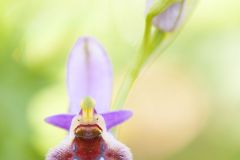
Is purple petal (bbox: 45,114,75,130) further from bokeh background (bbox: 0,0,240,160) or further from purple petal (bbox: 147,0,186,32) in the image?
bokeh background (bbox: 0,0,240,160)

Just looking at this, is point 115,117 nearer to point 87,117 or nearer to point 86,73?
point 87,117

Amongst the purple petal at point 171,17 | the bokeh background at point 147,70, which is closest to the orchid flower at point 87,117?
the purple petal at point 171,17

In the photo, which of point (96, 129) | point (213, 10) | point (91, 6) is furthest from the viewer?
point (213, 10)

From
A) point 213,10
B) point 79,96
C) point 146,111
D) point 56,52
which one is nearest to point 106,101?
point 79,96

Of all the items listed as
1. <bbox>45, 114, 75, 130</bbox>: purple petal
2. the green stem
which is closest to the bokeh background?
the green stem

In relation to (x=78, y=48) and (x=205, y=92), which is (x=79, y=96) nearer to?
(x=78, y=48)

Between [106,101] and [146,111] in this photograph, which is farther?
[146,111]
